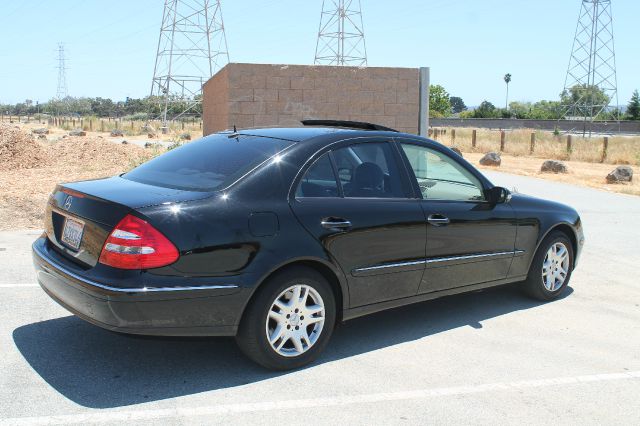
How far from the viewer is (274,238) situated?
4.32 m

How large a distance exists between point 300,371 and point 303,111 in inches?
390

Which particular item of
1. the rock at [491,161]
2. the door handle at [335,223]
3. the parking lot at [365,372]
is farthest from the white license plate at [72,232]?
the rock at [491,161]

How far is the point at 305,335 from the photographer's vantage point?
14.9 feet

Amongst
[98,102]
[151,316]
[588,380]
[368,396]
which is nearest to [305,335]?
[368,396]

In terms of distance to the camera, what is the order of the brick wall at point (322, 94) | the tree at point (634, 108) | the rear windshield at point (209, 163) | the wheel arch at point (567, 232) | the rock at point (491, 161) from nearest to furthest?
1. the rear windshield at point (209, 163)
2. the wheel arch at point (567, 232)
3. the brick wall at point (322, 94)
4. the rock at point (491, 161)
5. the tree at point (634, 108)

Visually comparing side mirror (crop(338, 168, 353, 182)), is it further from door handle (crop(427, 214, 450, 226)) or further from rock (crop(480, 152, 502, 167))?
rock (crop(480, 152, 502, 167))

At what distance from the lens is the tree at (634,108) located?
84438mm

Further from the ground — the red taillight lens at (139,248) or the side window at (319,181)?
the side window at (319,181)

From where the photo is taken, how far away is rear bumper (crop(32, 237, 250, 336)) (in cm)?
391

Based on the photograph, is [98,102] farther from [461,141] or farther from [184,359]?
[184,359]

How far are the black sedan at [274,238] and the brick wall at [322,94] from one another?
26.8 feet

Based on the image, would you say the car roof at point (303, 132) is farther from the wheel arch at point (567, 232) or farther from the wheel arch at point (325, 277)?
the wheel arch at point (567, 232)

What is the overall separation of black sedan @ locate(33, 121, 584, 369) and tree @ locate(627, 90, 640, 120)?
87578 mm

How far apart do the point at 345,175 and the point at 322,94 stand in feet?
30.4
